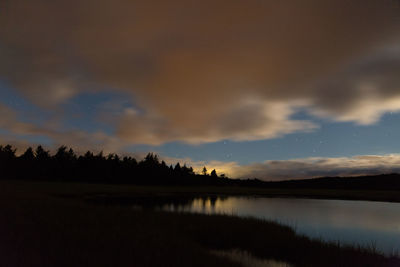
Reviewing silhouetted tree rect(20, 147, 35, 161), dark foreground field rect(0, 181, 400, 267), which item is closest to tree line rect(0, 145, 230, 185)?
silhouetted tree rect(20, 147, 35, 161)

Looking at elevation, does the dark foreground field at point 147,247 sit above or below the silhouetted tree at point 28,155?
below

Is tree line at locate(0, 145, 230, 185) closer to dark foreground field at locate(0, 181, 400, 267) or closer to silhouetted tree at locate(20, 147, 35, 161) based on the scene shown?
silhouetted tree at locate(20, 147, 35, 161)

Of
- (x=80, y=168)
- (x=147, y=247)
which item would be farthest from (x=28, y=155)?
(x=147, y=247)

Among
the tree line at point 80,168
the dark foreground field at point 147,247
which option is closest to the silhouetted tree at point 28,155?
the tree line at point 80,168

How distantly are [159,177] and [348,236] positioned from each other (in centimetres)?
12042

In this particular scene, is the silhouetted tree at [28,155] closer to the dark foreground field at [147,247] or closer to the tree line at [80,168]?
the tree line at [80,168]

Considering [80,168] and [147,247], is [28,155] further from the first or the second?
[147,247]

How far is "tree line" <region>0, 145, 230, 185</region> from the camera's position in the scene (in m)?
103

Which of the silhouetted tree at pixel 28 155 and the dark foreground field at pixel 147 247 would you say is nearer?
the dark foreground field at pixel 147 247

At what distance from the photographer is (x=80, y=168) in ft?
375

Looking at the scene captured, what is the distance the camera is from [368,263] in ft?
39.8

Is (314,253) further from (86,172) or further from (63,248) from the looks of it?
(86,172)

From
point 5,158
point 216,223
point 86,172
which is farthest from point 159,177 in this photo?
point 216,223

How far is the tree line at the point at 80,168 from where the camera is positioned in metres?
103
